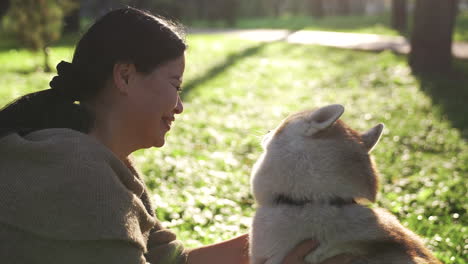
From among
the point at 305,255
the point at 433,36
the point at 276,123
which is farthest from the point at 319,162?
the point at 433,36

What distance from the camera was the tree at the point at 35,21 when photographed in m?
12.9

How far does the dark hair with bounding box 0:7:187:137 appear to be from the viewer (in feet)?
8.10

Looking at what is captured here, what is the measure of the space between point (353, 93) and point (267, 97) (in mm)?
1778

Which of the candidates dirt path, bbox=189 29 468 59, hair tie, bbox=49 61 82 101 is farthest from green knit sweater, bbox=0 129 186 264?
dirt path, bbox=189 29 468 59

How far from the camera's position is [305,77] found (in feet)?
45.9

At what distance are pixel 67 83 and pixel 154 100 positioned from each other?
40 centimetres

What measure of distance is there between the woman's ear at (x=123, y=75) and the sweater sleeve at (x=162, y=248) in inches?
38.9

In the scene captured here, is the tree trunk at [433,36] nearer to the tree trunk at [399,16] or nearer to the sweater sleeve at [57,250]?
the tree trunk at [399,16]

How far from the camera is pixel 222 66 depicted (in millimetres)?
15680

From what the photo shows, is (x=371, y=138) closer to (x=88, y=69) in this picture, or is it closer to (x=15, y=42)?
(x=88, y=69)

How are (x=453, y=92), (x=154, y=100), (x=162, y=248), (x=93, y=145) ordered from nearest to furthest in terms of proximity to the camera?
1. (x=93, y=145)
2. (x=154, y=100)
3. (x=162, y=248)
4. (x=453, y=92)

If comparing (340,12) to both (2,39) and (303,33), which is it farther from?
(2,39)

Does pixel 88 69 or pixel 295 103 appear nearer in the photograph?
pixel 88 69

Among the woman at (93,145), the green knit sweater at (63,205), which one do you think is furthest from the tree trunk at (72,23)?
the green knit sweater at (63,205)
